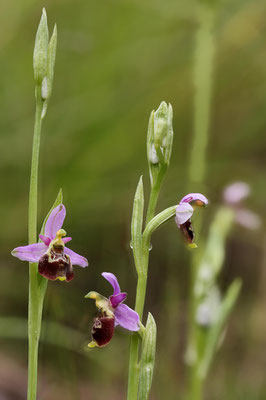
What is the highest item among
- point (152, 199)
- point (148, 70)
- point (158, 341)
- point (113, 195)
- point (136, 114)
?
point (148, 70)

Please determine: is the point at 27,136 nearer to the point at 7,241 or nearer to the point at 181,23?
the point at 7,241

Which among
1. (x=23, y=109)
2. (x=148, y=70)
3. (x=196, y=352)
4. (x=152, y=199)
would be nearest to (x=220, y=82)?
(x=148, y=70)

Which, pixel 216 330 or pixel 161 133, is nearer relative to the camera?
pixel 161 133

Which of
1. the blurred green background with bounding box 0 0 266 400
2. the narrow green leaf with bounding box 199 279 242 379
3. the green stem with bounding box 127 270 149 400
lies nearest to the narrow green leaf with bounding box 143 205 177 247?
the green stem with bounding box 127 270 149 400

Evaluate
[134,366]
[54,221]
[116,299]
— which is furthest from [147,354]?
[54,221]

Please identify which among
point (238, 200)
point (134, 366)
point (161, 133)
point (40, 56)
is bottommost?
point (134, 366)

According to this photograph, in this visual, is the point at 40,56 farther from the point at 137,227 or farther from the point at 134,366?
the point at 134,366

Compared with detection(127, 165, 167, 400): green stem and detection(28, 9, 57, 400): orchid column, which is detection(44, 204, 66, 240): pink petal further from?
detection(127, 165, 167, 400): green stem
